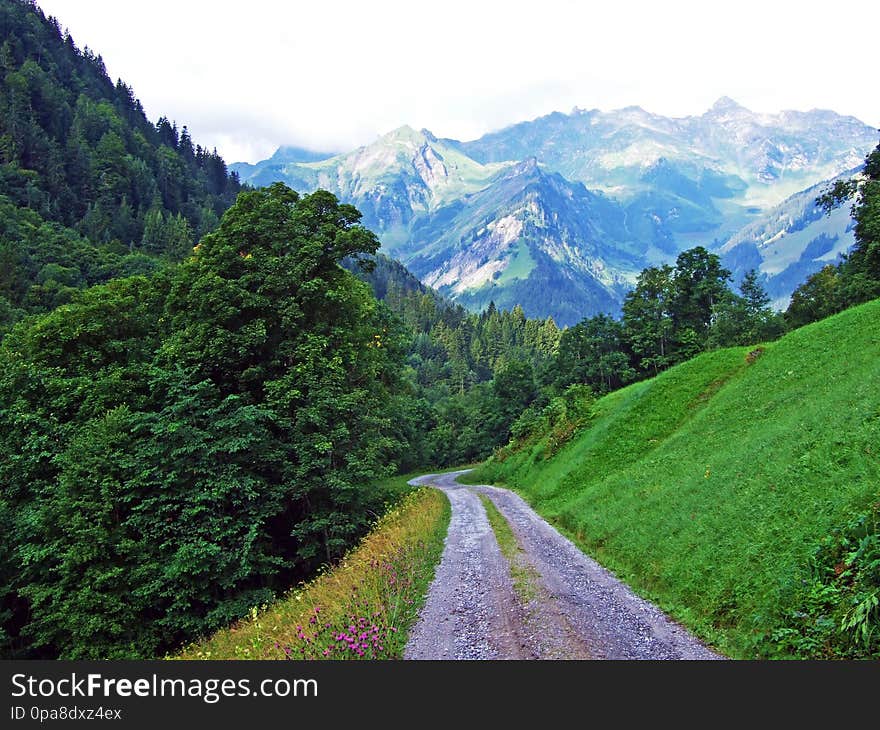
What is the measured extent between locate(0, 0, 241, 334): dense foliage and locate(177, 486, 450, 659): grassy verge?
6238 cm

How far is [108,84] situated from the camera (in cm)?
18625

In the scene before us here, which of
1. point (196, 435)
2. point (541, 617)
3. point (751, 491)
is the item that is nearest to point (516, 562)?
point (541, 617)

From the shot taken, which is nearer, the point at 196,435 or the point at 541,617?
the point at 541,617

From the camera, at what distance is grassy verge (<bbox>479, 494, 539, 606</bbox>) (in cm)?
1370

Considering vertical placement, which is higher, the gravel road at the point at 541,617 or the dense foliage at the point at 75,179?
the dense foliage at the point at 75,179

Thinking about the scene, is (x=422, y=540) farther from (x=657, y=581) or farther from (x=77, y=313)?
(x=77, y=313)

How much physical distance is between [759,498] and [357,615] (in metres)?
11.6

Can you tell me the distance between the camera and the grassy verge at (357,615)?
9.67 m

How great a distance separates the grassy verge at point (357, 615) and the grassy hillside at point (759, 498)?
6.45 meters

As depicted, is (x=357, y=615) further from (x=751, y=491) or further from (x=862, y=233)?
(x=862, y=233)

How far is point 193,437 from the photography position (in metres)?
24.0

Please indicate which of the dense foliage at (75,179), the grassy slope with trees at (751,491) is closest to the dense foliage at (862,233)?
the grassy slope with trees at (751,491)

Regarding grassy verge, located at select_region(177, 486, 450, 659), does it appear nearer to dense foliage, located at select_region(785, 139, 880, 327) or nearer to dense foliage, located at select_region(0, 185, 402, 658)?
dense foliage, located at select_region(0, 185, 402, 658)

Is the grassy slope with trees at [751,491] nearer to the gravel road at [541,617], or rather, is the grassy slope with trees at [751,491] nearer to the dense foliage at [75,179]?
the gravel road at [541,617]
